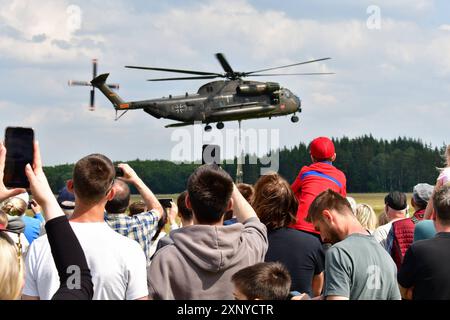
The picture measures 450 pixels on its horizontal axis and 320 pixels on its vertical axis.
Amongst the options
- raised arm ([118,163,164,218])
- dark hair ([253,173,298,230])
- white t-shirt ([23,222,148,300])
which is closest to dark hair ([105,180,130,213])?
raised arm ([118,163,164,218])

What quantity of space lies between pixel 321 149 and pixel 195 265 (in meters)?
3.77

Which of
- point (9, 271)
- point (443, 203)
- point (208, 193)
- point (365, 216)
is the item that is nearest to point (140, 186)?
point (208, 193)

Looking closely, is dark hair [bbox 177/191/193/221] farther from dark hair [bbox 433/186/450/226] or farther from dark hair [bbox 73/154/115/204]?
dark hair [bbox 433/186/450/226]

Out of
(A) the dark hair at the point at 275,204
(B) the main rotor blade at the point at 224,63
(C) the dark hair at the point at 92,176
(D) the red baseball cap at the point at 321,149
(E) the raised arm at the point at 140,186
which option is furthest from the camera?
(B) the main rotor blade at the point at 224,63

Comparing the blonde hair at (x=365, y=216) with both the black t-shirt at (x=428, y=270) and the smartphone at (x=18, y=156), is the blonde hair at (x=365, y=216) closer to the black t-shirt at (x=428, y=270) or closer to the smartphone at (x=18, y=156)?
the black t-shirt at (x=428, y=270)

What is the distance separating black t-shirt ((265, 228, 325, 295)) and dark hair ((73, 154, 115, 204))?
198 cm

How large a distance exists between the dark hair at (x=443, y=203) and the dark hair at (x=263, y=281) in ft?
5.79

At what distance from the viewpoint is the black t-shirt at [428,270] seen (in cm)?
523

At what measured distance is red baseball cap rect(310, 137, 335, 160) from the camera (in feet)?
26.3

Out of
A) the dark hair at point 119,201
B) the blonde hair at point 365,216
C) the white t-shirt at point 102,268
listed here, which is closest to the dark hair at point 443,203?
the white t-shirt at point 102,268

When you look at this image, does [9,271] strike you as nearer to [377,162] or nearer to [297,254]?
[297,254]

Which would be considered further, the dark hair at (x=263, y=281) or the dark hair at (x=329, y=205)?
the dark hair at (x=329, y=205)
